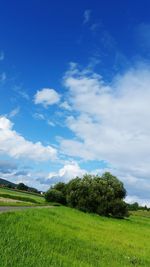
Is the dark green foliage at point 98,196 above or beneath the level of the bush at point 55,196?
beneath

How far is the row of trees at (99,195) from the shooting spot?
88.2 m

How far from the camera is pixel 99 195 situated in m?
88.8

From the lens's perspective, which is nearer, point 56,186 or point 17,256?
point 17,256

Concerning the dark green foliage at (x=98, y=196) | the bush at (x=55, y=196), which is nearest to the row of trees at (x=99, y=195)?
the dark green foliage at (x=98, y=196)

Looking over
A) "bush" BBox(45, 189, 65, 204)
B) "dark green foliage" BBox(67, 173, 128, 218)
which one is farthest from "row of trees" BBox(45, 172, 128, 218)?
"bush" BBox(45, 189, 65, 204)

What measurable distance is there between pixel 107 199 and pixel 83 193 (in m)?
4.96

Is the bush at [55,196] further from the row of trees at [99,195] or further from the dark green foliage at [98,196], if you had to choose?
the dark green foliage at [98,196]

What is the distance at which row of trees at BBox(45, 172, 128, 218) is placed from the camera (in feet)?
290

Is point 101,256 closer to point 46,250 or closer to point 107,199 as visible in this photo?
point 46,250

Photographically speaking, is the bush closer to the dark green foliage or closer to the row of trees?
the row of trees

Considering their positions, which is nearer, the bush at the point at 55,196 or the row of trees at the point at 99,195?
the row of trees at the point at 99,195

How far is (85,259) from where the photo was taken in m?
21.8

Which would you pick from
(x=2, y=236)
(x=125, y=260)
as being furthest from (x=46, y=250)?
(x=125, y=260)

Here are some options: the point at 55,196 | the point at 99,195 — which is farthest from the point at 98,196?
the point at 55,196
